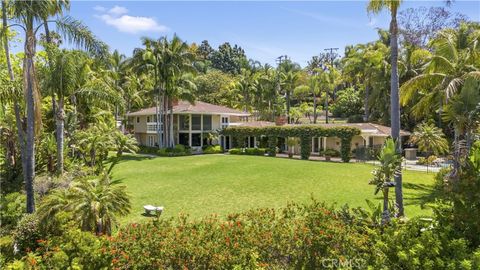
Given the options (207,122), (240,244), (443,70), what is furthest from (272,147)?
(240,244)

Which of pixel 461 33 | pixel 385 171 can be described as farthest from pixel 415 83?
pixel 461 33

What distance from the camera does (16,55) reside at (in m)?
25.8

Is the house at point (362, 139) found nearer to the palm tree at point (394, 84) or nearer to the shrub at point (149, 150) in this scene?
the shrub at point (149, 150)

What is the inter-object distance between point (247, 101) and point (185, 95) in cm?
2067

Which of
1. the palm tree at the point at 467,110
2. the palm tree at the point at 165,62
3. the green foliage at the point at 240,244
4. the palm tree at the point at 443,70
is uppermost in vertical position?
the palm tree at the point at 165,62

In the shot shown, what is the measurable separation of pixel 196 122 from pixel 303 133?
49.9 ft

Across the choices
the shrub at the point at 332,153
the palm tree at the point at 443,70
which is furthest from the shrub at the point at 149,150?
the palm tree at the point at 443,70

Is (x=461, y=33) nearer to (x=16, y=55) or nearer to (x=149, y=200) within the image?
(x=149, y=200)

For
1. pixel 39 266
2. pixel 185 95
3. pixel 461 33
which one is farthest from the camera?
pixel 185 95

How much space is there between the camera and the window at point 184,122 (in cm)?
4525

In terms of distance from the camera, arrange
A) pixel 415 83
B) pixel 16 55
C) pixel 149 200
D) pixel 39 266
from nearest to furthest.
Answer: pixel 39 266
pixel 149 200
pixel 415 83
pixel 16 55

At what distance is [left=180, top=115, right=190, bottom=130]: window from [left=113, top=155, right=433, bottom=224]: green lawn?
1481 cm

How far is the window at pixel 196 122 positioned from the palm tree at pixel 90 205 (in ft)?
108

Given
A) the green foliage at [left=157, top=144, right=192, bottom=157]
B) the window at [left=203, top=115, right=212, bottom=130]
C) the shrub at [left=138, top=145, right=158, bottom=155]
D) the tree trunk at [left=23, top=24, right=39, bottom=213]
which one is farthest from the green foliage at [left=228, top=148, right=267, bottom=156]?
the tree trunk at [left=23, top=24, right=39, bottom=213]
